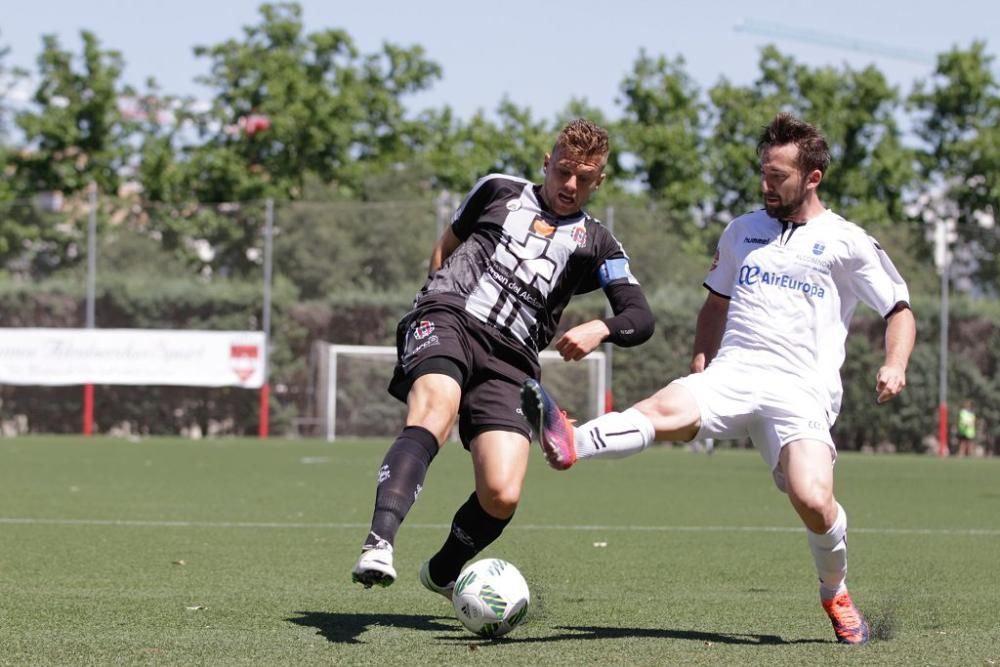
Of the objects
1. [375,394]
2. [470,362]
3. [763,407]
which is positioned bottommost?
[375,394]

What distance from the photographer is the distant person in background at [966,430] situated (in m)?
31.8

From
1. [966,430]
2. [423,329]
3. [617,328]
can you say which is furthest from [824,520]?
[966,430]

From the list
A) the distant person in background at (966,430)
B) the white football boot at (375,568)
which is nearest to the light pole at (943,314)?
the distant person in background at (966,430)

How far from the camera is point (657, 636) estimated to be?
19.3 ft

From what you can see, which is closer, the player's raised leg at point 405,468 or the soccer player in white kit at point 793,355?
the player's raised leg at point 405,468

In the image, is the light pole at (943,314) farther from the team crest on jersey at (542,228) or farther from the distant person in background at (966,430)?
the team crest on jersey at (542,228)

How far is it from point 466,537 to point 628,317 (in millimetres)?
1081

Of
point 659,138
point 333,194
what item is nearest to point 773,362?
point 333,194

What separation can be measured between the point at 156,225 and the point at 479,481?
2834cm

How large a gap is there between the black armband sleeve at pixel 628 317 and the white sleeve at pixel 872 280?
2.61ft

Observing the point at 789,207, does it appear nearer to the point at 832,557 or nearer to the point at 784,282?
the point at 784,282

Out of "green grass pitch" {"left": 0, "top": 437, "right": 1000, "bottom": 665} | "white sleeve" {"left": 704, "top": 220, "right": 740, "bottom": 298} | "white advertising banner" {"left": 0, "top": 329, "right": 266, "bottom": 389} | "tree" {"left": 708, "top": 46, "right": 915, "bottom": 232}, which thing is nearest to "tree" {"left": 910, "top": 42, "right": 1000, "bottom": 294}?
"tree" {"left": 708, "top": 46, "right": 915, "bottom": 232}

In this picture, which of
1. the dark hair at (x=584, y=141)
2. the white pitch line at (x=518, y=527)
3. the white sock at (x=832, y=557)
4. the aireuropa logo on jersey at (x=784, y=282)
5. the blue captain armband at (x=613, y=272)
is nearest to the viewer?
the white sock at (x=832, y=557)

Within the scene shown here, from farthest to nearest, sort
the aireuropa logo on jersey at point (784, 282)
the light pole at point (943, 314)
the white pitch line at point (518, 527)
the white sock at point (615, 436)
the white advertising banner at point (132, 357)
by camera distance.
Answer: the light pole at point (943, 314)
the white advertising banner at point (132, 357)
the white pitch line at point (518, 527)
the aireuropa logo on jersey at point (784, 282)
the white sock at point (615, 436)
